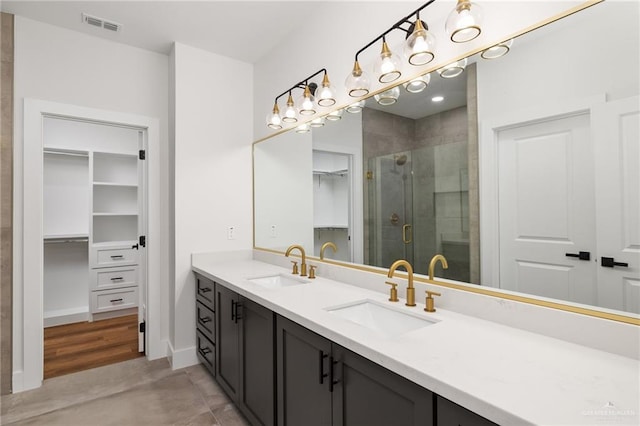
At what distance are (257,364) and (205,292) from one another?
0.97 m

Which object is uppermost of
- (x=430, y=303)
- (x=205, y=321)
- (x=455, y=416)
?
(x=430, y=303)

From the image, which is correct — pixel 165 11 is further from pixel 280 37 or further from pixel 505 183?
pixel 505 183

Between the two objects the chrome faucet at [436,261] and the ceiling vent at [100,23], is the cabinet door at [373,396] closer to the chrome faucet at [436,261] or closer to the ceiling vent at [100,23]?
the chrome faucet at [436,261]

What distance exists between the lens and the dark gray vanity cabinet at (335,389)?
0.92 m

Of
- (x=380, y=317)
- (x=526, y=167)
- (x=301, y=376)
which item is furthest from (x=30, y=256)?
(x=526, y=167)

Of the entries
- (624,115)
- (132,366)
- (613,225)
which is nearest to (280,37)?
(624,115)

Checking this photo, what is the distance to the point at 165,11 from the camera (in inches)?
89.4

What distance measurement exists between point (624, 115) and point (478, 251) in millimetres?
656

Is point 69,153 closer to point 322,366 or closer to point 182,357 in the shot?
point 182,357

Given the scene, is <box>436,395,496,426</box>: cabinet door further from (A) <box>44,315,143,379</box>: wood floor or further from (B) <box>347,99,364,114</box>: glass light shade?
(A) <box>44,315,143,379</box>: wood floor

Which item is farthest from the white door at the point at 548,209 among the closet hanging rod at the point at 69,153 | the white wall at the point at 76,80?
the closet hanging rod at the point at 69,153

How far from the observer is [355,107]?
195 centimetres

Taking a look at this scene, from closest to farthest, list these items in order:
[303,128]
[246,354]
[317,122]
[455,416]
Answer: [455,416]
[246,354]
[317,122]
[303,128]

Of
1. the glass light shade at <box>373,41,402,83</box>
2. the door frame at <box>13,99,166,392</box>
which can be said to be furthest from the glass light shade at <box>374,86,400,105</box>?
the door frame at <box>13,99,166,392</box>
